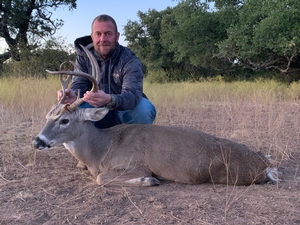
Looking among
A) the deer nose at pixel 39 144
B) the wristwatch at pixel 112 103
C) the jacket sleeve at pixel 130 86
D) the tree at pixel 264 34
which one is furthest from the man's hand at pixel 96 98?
the tree at pixel 264 34

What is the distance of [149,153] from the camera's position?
4.00 metres

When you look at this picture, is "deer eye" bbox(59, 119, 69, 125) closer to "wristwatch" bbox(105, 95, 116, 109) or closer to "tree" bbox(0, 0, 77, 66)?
"wristwatch" bbox(105, 95, 116, 109)

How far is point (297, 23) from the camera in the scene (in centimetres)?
1372

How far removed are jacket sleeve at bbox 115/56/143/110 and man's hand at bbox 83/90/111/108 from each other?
0.74 ft

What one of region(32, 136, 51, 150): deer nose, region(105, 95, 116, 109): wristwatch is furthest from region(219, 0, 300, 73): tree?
region(32, 136, 51, 150): deer nose

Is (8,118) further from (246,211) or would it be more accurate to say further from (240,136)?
(246,211)

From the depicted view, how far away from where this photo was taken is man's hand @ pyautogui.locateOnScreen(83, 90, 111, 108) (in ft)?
12.8

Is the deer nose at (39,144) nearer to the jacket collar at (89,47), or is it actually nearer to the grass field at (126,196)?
the grass field at (126,196)

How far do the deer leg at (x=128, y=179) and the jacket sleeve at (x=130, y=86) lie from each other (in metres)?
0.80

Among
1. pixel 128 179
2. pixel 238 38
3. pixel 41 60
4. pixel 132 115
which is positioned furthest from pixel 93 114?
pixel 238 38

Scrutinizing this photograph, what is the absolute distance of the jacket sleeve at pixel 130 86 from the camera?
4.38 meters

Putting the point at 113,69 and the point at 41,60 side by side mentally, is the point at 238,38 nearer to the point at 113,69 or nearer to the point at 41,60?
the point at 41,60

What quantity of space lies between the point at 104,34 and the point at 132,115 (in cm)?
110

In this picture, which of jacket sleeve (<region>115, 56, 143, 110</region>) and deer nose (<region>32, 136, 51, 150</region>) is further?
jacket sleeve (<region>115, 56, 143, 110</region>)
